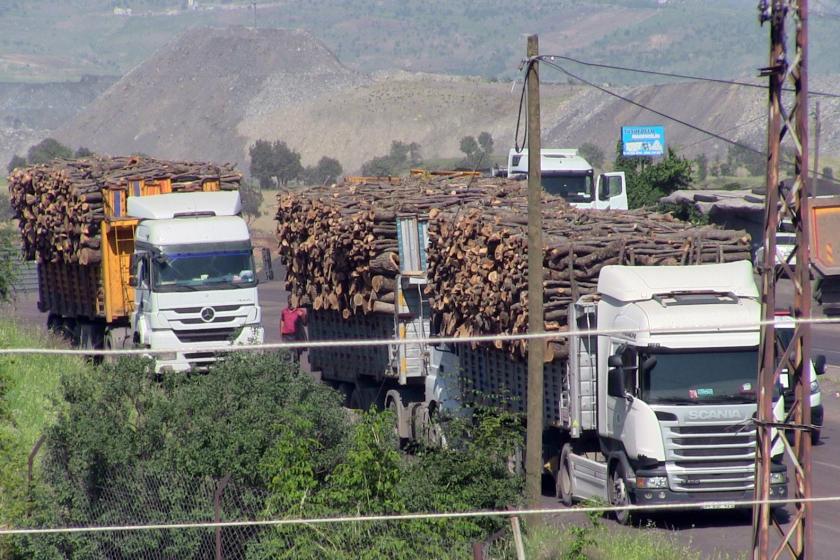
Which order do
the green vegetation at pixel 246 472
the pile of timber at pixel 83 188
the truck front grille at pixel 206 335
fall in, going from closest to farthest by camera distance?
the green vegetation at pixel 246 472 < the truck front grille at pixel 206 335 < the pile of timber at pixel 83 188

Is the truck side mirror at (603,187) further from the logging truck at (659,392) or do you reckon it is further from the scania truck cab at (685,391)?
the scania truck cab at (685,391)

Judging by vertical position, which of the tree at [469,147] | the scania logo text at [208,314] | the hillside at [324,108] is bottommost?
the scania logo text at [208,314]

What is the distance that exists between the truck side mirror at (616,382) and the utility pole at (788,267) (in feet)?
15.9

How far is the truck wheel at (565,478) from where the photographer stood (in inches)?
688

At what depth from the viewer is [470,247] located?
19.6 m

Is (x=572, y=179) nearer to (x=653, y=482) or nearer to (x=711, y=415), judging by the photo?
(x=711, y=415)

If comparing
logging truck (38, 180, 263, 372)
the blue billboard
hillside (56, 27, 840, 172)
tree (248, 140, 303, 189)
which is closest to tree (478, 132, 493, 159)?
hillside (56, 27, 840, 172)

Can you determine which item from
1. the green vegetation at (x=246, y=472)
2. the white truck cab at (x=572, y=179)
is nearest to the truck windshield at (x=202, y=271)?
the green vegetation at (x=246, y=472)

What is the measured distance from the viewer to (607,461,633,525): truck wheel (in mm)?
16141

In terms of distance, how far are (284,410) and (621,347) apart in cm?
435

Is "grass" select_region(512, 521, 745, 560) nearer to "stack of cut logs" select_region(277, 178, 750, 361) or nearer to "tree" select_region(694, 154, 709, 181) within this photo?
"stack of cut logs" select_region(277, 178, 750, 361)

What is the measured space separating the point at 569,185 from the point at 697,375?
71.1ft

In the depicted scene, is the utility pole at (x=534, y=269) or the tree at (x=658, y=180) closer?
the utility pole at (x=534, y=269)

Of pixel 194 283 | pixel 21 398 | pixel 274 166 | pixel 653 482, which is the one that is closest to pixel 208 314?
pixel 194 283
